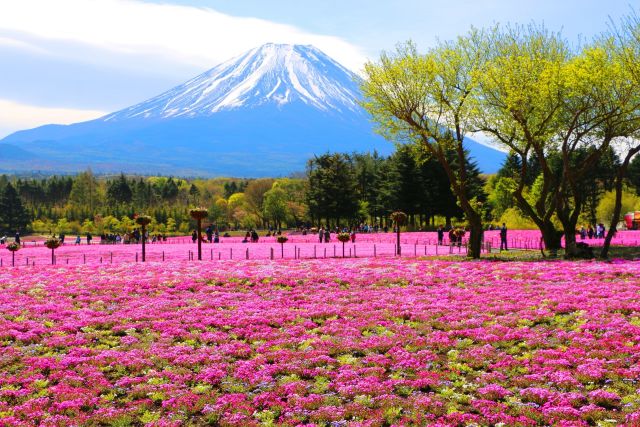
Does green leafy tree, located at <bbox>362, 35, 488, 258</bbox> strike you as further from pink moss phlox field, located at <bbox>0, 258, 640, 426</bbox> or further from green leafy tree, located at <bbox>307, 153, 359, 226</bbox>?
green leafy tree, located at <bbox>307, 153, 359, 226</bbox>

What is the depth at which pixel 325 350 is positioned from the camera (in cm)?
1917

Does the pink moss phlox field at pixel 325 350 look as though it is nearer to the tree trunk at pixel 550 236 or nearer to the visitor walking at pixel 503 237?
the tree trunk at pixel 550 236

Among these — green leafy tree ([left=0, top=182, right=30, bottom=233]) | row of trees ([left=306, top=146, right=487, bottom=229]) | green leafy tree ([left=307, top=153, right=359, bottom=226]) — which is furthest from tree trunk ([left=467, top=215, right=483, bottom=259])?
green leafy tree ([left=0, top=182, right=30, bottom=233])

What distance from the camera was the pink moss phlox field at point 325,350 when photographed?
1449 centimetres

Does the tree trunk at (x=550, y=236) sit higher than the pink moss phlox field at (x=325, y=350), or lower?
higher

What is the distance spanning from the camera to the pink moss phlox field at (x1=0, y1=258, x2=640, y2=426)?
47.5ft

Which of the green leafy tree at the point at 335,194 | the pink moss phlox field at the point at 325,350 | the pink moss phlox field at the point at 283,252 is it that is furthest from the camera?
the green leafy tree at the point at 335,194

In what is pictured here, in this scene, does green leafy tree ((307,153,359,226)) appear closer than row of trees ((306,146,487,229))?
No

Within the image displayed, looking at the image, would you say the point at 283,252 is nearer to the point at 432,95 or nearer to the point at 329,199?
the point at 432,95

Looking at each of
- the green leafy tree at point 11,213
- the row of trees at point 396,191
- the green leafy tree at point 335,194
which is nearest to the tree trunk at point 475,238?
the row of trees at point 396,191

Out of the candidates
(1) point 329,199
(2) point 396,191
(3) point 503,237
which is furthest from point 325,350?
(1) point 329,199

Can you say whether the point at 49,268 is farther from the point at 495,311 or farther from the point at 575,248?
the point at 575,248

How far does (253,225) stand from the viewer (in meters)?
142

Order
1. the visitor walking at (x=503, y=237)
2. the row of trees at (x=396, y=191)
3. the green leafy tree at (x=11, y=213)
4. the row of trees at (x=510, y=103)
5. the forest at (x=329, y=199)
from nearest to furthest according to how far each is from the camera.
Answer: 1. the row of trees at (x=510, y=103)
2. the visitor walking at (x=503, y=237)
3. the row of trees at (x=396, y=191)
4. the forest at (x=329, y=199)
5. the green leafy tree at (x=11, y=213)
